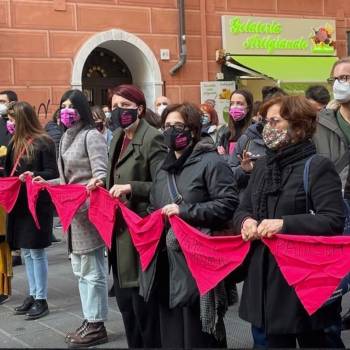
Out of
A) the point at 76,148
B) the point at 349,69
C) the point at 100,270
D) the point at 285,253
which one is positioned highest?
the point at 349,69

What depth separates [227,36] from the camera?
1486 centimetres

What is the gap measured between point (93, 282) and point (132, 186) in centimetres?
101

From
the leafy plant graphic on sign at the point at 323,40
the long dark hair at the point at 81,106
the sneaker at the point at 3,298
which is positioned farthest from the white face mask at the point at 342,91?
the leafy plant graphic on sign at the point at 323,40

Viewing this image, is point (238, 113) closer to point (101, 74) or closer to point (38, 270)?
point (38, 270)

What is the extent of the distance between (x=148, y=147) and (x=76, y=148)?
829mm

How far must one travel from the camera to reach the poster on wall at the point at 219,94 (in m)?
14.5

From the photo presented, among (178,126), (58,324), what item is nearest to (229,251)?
(178,126)

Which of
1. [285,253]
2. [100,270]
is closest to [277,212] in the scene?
[285,253]

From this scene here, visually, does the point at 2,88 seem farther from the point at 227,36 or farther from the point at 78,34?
the point at 227,36

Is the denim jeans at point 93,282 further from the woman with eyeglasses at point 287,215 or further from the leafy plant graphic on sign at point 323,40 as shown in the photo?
the leafy plant graphic on sign at point 323,40

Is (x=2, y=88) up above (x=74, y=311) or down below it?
above

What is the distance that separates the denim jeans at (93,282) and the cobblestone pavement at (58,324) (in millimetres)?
252

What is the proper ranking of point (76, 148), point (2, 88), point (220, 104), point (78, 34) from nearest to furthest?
point (76, 148) → point (2, 88) → point (78, 34) → point (220, 104)

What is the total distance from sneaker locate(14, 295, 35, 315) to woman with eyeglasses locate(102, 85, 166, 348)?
1.68 metres
